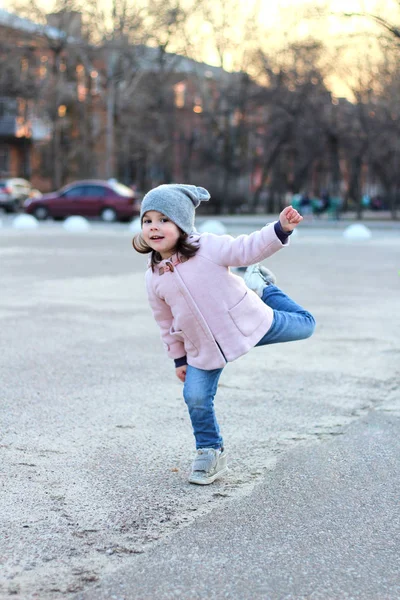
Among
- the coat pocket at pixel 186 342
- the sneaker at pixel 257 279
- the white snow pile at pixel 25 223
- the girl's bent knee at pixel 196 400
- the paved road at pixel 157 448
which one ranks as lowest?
the white snow pile at pixel 25 223

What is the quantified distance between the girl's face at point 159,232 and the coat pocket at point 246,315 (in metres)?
0.41

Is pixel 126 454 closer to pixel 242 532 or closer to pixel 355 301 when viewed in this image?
pixel 242 532

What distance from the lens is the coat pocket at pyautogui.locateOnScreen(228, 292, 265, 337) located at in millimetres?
4227

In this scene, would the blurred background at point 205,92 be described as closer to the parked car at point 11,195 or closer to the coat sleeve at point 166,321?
the parked car at point 11,195

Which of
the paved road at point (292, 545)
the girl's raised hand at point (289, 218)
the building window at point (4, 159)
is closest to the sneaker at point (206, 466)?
the paved road at point (292, 545)

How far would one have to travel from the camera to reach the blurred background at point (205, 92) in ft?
135

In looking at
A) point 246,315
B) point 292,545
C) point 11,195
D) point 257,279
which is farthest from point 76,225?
point 292,545

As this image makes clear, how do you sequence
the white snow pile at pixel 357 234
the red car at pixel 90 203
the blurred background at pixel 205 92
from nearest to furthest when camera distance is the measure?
the white snow pile at pixel 357 234 → the red car at pixel 90 203 → the blurred background at pixel 205 92

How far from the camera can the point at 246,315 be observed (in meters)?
4.25

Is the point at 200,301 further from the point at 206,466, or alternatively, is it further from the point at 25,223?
the point at 25,223

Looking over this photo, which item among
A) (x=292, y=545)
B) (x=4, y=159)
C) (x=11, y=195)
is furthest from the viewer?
(x=4, y=159)

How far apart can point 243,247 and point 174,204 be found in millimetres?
362

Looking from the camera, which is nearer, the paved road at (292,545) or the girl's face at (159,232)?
the paved road at (292,545)

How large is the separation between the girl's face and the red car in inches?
1190
